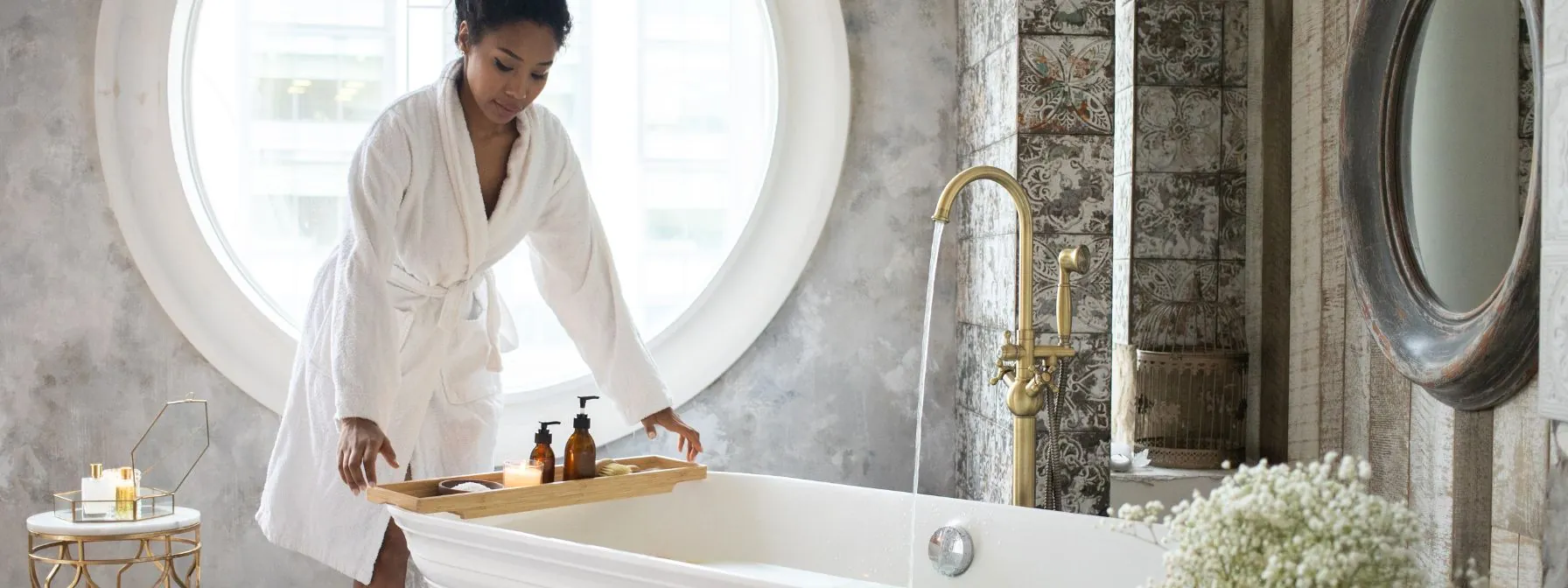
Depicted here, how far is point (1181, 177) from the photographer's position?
84.6 inches

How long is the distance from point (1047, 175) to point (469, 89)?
114 cm

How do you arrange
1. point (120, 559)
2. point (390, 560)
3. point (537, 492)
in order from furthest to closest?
1. point (120, 559)
2. point (390, 560)
3. point (537, 492)

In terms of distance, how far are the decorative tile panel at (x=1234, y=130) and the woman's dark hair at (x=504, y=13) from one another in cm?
115

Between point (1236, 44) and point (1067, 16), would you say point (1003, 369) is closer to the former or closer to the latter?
point (1236, 44)

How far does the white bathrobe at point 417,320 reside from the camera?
1953 mm

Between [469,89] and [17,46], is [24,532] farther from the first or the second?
[469,89]

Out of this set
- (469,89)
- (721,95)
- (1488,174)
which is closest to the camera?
(1488,174)

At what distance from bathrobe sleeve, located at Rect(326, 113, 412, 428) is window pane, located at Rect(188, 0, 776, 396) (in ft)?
5.22

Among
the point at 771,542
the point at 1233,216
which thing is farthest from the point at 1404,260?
the point at 771,542

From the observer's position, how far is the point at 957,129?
3.09m

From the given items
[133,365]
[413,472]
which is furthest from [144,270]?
[413,472]

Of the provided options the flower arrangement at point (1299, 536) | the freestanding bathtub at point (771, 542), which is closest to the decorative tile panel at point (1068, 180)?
the freestanding bathtub at point (771, 542)

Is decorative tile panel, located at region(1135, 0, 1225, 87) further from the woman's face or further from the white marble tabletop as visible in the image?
→ the white marble tabletop

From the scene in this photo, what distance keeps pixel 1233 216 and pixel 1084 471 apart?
2.04 ft
